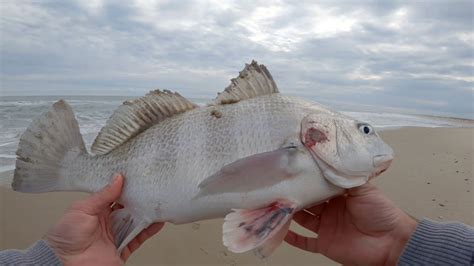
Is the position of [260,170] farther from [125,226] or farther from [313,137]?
[125,226]

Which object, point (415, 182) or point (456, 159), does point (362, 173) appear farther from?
point (456, 159)

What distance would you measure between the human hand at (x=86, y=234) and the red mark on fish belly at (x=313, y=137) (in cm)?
105

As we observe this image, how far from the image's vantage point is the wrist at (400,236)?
7.43 feet

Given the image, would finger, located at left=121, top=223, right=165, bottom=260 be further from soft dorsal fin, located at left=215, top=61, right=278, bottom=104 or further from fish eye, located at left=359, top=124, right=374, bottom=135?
fish eye, located at left=359, top=124, right=374, bottom=135

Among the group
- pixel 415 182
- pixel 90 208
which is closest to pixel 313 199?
pixel 90 208

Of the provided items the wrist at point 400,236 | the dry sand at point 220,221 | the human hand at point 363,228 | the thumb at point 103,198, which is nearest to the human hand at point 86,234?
the thumb at point 103,198

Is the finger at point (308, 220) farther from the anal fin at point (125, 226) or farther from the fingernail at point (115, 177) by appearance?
the fingernail at point (115, 177)

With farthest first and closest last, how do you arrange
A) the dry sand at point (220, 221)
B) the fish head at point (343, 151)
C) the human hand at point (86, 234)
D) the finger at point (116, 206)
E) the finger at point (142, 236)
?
the dry sand at point (220, 221)
the finger at point (142, 236)
the finger at point (116, 206)
the human hand at point (86, 234)
the fish head at point (343, 151)

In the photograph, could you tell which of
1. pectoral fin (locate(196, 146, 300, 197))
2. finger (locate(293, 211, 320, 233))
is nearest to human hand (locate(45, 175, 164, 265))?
pectoral fin (locate(196, 146, 300, 197))

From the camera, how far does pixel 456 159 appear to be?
8086 millimetres

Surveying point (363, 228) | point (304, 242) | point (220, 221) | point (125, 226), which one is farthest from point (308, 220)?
point (220, 221)

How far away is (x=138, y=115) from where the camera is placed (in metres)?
2.32

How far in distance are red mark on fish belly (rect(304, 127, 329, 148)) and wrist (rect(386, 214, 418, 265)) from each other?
2.64 ft

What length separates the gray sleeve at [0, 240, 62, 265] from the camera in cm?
198
